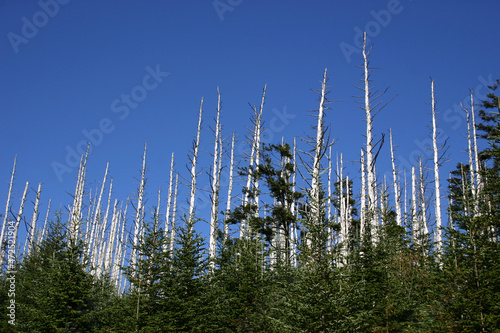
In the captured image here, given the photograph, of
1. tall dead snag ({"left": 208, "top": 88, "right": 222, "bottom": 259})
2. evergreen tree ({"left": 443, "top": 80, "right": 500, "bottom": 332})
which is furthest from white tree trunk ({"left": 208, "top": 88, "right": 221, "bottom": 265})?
evergreen tree ({"left": 443, "top": 80, "right": 500, "bottom": 332})

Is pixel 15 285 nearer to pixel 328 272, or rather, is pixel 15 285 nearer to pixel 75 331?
pixel 75 331

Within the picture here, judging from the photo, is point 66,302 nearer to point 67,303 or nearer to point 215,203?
point 67,303

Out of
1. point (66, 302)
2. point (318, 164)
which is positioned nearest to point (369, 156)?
point (318, 164)

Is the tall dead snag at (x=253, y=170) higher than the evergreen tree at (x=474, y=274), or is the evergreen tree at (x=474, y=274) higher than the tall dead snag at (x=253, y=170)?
the tall dead snag at (x=253, y=170)

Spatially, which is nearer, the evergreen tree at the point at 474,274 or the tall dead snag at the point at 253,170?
the evergreen tree at the point at 474,274

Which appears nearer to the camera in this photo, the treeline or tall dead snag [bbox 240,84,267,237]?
the treeline

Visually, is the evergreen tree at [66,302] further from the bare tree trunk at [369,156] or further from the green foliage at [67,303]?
the bare tree trunk at [369,156]

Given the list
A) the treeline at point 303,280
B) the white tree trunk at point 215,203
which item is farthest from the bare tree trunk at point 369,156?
the white tree trunk at point 215,203

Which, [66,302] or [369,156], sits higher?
[369,156]

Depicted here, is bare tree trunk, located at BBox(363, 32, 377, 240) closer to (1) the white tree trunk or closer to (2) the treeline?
(2) the treeline

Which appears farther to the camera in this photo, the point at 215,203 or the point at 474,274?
the point at 215,203

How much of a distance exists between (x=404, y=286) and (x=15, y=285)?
66.5 ft

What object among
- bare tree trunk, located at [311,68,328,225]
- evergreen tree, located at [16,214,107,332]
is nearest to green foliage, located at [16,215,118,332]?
evergreen tree, located at [16,214,107,332]

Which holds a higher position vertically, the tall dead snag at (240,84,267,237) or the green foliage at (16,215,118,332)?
the tall dead snag at (240,84,267,237)
